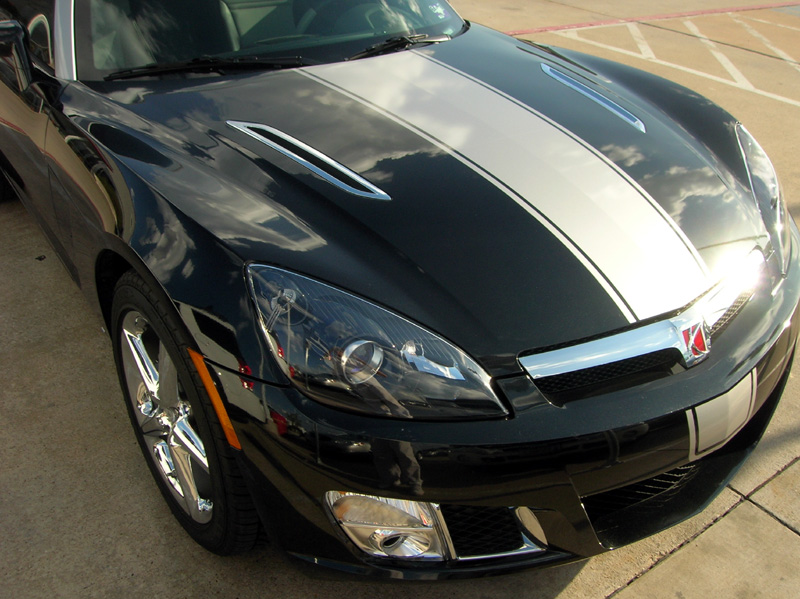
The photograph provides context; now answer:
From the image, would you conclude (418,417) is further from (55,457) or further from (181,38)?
(181,38)

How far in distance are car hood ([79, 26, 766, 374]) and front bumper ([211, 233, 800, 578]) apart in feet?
0.52

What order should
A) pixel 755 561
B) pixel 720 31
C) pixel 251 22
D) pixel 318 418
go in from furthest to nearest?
pixel 720 31 → pixel 251 22 → pixel 755 561 → pixel 318 418

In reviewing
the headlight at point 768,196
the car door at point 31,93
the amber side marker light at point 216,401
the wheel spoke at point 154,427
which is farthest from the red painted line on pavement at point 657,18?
the amber side marker light at point 216,401

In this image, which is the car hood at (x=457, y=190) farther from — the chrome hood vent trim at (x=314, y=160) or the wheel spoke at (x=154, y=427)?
the wheel spoke at (x=154, y=427)

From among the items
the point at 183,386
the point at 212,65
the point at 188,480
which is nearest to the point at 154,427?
the point at 188,480

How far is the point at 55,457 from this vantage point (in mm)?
2176

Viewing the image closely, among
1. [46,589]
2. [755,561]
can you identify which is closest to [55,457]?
[46,589]

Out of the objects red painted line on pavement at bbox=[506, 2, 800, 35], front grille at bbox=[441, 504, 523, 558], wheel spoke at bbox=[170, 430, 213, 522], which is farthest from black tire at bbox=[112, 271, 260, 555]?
red painted line on pavement at bbox=[506, 2, 800, 35]

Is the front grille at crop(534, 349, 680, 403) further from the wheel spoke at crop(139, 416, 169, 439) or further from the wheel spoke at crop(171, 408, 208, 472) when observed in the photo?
the wheel spoke at crop(139, 416, 169, 439)

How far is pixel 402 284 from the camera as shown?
1.55 meters

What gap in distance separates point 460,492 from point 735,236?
1.01 metres

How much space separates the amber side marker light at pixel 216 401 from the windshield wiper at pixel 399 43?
128 cm

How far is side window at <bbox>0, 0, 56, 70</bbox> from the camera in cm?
228

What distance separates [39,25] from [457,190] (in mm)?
1515
